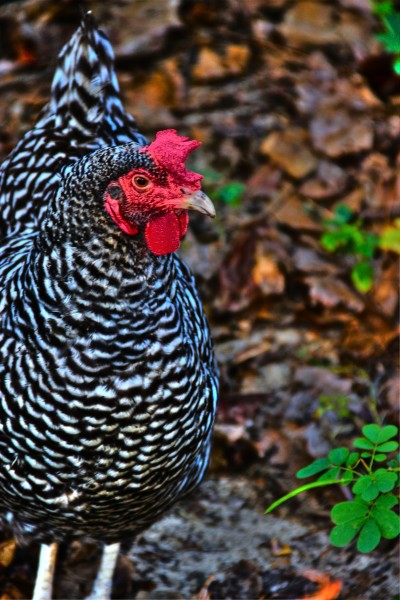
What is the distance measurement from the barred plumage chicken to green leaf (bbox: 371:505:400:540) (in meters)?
0.64

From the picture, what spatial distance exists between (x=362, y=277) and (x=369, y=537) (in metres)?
2.16

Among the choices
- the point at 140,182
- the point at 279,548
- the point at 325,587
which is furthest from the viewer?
the point at 279,548

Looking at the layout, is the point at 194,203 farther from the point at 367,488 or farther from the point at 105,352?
the point at 367,488

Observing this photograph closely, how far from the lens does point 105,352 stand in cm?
250

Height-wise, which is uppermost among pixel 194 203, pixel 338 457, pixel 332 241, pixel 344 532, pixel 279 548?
pixel 194 203

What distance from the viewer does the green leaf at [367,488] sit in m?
2.69

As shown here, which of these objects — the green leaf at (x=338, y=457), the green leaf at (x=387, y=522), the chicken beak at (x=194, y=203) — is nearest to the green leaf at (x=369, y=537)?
the green leaf at (x=387, y=522)

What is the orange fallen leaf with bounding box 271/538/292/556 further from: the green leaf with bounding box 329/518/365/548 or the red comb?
the red comb

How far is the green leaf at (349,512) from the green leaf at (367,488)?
3 cm

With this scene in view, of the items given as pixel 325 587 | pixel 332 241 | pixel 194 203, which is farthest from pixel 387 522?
pixel 332 241

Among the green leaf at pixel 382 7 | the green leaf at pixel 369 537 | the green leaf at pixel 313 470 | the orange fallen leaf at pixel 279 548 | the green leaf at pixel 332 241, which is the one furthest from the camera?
the green leaf at pixel 382 7

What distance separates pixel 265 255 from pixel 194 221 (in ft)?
1.60

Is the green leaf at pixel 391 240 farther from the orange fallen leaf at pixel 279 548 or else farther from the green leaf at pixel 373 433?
the green leaf at pixel 373 433

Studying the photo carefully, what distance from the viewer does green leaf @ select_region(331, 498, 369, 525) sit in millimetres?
2699
